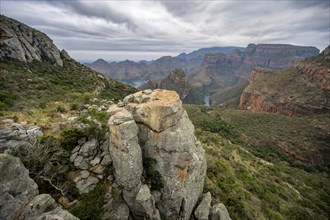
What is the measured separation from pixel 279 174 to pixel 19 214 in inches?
1709

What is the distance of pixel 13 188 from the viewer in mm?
8883

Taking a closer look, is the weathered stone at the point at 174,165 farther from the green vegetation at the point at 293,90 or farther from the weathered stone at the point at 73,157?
the green vegetation at the point at 293,90

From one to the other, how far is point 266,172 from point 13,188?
4011 cm

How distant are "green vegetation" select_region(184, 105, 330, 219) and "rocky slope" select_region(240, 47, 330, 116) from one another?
20494 mm

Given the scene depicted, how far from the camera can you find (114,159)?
12539mm

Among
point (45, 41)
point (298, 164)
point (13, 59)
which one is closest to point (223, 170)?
point (298, 164)

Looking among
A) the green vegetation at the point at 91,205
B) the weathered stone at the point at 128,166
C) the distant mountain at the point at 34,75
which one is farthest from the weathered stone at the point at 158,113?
the distant mountain at the point at 34,75

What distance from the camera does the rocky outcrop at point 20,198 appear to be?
8.53 meters

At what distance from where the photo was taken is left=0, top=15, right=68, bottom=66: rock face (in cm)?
3884

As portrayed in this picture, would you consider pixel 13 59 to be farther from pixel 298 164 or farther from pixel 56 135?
pixel 298 164

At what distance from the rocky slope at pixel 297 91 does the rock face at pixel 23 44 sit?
11136 cm

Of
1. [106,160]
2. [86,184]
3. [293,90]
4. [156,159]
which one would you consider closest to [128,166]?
[106,160]

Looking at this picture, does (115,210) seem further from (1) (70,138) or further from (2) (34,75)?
(2) (34,75)

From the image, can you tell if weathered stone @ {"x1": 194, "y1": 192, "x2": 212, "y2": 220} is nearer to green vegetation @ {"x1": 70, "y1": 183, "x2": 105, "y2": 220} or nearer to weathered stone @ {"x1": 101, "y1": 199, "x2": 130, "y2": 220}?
weathered stone @ {"x1": 101, "y1": 199, "x2": 130, "y2": 220}
